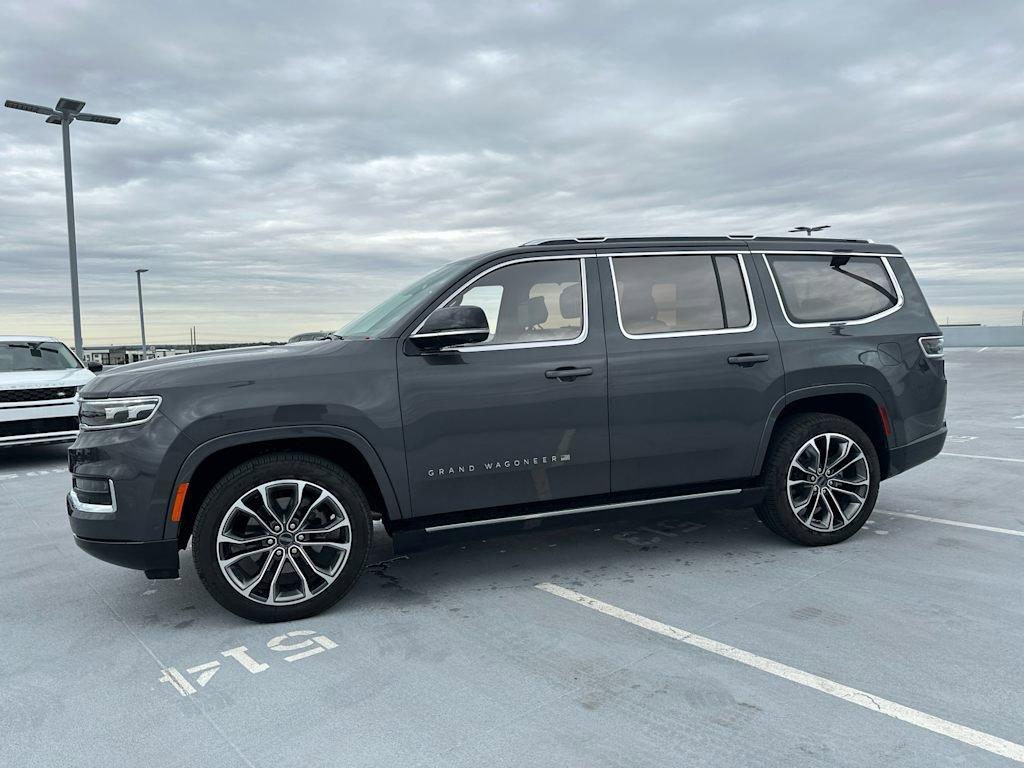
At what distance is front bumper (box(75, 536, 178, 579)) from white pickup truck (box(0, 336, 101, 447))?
21.4 feet

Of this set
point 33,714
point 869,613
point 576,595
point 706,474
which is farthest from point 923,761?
point 33,714

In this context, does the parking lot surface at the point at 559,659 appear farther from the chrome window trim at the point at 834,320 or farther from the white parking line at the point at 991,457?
the white parking line at the point at 991,457

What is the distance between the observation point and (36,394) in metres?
9.30

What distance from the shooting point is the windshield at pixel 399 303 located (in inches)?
167

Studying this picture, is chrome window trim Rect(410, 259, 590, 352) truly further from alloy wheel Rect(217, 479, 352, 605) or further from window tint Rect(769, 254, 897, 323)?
window tint Rect(769, 254, 897, 323)

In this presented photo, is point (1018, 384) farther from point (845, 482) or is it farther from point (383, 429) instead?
point (383, 429)

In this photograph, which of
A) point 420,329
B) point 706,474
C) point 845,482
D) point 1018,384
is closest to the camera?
point 420,329

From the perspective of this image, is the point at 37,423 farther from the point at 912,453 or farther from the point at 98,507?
the point at 912,453

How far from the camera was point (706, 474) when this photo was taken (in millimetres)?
4590

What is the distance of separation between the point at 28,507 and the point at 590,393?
5.72 m

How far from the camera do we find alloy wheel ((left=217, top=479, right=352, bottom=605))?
3.76 m

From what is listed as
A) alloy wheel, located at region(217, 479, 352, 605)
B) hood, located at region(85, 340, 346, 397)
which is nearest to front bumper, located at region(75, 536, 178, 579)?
alloy wheel, located at region(217, 479, 352, 605)

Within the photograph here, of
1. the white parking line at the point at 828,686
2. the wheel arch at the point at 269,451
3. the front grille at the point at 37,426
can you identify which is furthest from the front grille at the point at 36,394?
the white parking line at the point at 828,686

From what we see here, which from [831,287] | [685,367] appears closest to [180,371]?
[685,367]
